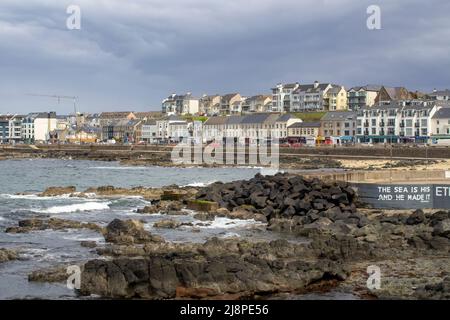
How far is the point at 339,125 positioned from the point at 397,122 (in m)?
16.1

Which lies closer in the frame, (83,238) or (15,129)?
(83,238)

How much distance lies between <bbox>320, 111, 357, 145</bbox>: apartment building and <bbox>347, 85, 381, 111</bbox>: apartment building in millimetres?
20883

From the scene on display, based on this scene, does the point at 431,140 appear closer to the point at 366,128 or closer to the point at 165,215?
the point at 366,128

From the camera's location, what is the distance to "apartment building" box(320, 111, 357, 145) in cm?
12244

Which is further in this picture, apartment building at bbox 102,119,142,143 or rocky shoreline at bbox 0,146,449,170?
apartment building at bbox 102,119,142,143

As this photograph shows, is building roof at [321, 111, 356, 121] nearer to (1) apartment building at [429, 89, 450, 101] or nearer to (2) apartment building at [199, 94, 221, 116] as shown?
(1) apartment building at [429, 89, 450, 101]

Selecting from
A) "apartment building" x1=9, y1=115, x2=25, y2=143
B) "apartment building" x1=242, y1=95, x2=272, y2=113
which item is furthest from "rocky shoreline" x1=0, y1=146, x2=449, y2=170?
"apartment building" x1=9, y1=115, x2=25, y2=143

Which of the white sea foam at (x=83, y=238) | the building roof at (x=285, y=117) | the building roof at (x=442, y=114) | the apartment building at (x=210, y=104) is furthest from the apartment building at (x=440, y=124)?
the white sea foam at (x=83, y=238)

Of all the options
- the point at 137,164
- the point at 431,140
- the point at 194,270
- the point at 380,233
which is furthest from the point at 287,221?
the point at 431,140

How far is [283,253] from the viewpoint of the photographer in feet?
65.5

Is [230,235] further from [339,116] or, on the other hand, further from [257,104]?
[257,104]

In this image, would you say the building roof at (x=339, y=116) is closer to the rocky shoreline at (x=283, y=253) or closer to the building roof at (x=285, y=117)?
the building roof at (x=285, y=117)

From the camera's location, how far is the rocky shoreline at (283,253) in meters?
15.5

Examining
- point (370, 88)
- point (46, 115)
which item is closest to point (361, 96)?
point (370, 88)
